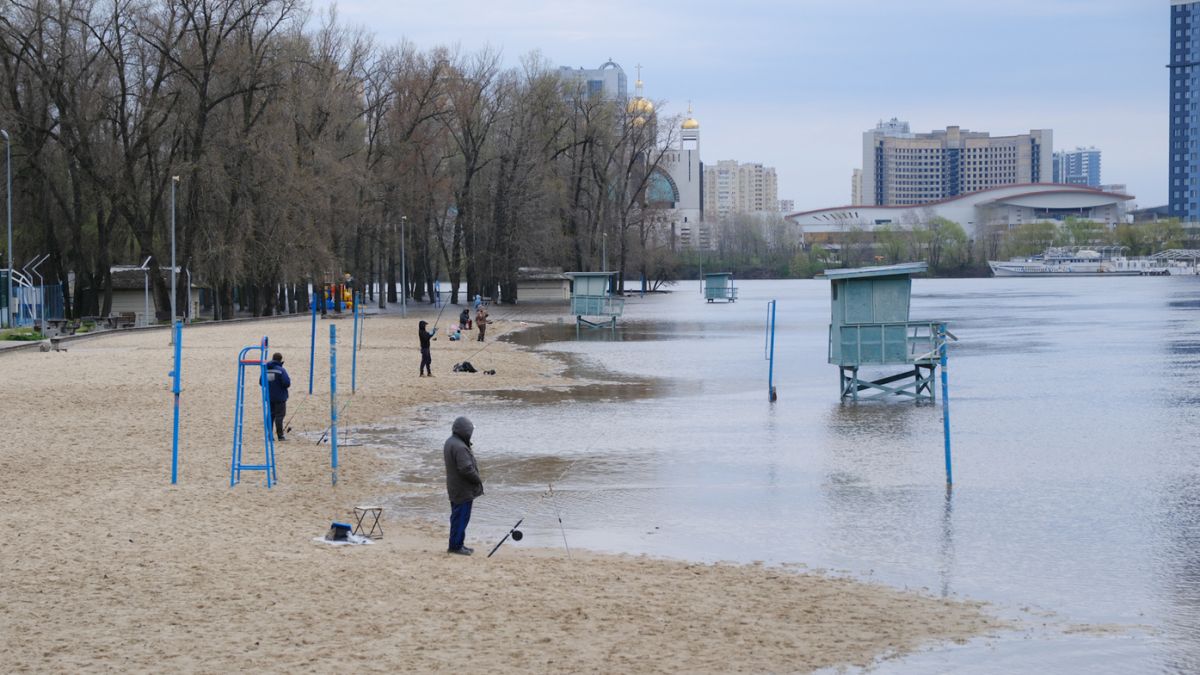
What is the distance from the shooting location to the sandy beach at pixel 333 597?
9984mm

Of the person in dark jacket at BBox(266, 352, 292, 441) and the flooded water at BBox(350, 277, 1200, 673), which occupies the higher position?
the person in dark jacket at BBox(266, 352, 292, 441)

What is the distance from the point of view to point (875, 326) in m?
30.9

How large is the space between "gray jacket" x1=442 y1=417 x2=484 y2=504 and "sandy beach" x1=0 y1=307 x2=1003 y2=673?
2.31ft

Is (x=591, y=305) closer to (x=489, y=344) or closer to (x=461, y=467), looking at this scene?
(x=489, y=344)

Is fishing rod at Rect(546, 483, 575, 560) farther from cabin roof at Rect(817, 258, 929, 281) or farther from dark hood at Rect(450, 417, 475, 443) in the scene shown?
cabin roof at Rect(817, 258, 929, 281)

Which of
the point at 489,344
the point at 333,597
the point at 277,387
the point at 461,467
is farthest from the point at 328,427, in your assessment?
the point at 489,344

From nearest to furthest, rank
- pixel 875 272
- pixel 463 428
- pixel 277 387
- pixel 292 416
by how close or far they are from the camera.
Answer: pixel 463 428
pixel 277 387
pixel 292 416
pixel 875 272

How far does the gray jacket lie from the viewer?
44.8 ft

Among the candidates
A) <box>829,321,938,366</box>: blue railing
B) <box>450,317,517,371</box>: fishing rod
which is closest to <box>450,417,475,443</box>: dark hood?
<box>829,321,938,366</box>: blue railing

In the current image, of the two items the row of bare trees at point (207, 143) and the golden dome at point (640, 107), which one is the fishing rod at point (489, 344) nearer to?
the row of bare trees at point (207, 143)

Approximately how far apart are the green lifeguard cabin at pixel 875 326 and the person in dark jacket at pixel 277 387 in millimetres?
13898

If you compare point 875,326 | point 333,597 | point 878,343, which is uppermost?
point 875,326

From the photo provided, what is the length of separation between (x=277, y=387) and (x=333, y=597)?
1019 cm

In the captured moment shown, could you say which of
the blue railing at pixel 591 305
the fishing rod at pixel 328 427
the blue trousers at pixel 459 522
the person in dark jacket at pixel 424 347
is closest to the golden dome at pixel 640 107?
the blue railing at pixel 591 305
